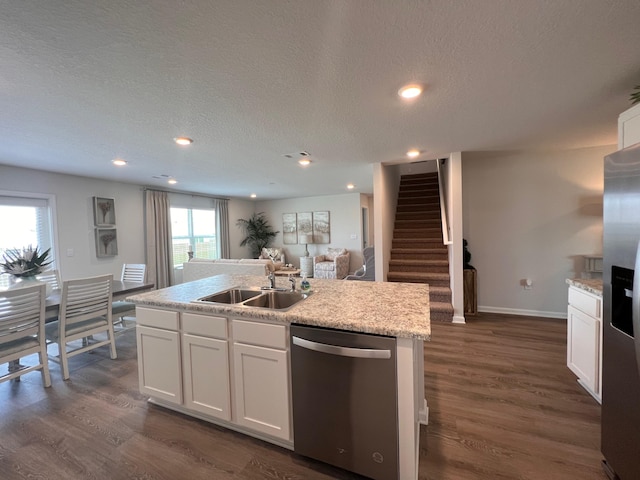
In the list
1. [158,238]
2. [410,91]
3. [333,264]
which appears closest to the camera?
[410,91]

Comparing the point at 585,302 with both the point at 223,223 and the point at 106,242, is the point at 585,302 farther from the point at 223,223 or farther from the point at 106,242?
the point at 223,223

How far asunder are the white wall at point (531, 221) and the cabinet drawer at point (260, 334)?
3531mm

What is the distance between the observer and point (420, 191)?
6.29 meters

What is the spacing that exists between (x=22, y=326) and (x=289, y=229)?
639cm

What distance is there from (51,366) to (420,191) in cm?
663

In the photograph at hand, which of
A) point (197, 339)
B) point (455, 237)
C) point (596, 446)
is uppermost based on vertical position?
point (455, 237)

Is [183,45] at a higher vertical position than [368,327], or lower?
higher

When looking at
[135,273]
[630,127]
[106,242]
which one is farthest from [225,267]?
[630,127]

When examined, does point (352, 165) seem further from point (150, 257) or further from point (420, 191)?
point (150, 257)

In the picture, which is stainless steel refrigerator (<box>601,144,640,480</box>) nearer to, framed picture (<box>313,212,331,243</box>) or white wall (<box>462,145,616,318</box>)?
white wall (<box>462,145,616,318</box>)

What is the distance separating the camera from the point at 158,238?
570 centimetres

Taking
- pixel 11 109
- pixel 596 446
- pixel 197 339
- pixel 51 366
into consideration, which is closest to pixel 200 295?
pixel 197 339

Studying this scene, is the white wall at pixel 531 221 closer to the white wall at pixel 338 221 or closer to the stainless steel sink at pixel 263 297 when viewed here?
the stainless steel sink at pixel 263 297

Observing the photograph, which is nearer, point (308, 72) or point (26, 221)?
point (308, 72)
